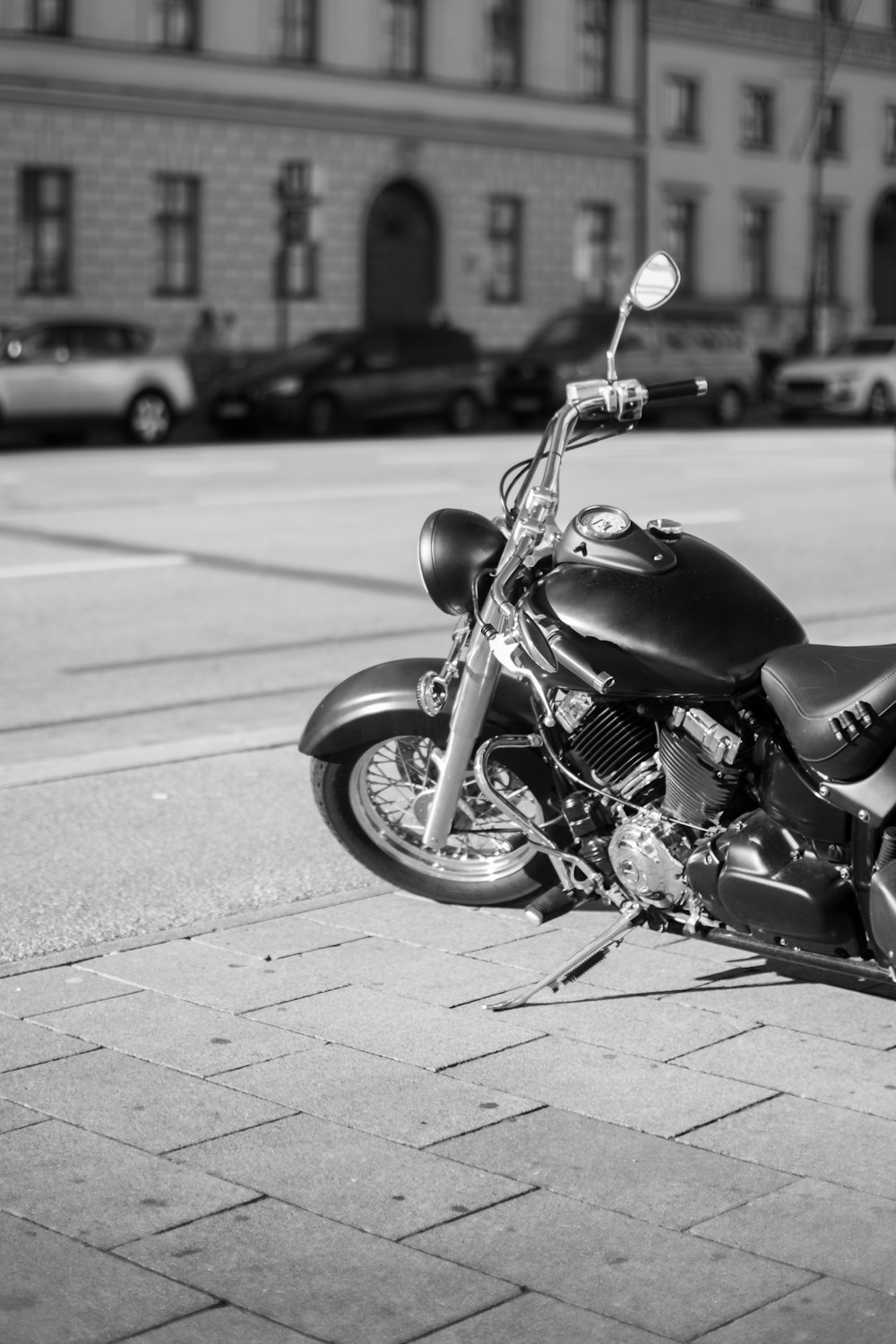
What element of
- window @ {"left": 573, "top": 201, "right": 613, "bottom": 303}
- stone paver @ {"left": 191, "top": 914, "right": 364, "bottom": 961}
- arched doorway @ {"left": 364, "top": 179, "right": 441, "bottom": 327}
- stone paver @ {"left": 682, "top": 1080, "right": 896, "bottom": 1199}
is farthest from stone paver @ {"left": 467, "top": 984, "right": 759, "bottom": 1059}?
window @ {"left": 573, "top": 201, "right": 613, "bottom": 303}

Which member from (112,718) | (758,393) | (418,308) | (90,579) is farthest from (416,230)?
(112,718)

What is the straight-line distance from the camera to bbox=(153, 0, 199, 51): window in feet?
115

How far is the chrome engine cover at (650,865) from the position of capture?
442 centimetres

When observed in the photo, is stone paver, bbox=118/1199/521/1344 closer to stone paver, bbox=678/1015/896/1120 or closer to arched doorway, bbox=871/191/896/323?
stone paver, bbox=678/1015/896/1120

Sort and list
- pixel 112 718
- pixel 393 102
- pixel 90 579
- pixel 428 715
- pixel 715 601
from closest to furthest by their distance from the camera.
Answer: pixel 715 601, pixel 428 715, pixel 112 718, pixel 90 579, pixel 393 102

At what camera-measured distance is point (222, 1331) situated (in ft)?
10.1

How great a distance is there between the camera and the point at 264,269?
36.9 m

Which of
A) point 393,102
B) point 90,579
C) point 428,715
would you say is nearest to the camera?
point 428,715

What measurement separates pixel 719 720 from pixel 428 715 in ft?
3.00

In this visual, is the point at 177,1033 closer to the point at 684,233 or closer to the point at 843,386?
the point at 843,386

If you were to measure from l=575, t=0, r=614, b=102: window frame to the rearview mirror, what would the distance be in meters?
39.2

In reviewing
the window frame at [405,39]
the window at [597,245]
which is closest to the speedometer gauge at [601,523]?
the window frame at [405,39]

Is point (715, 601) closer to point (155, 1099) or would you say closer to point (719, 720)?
point (719, 720)

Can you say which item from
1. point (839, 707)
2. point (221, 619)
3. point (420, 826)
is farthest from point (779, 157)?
point (839, 707)
